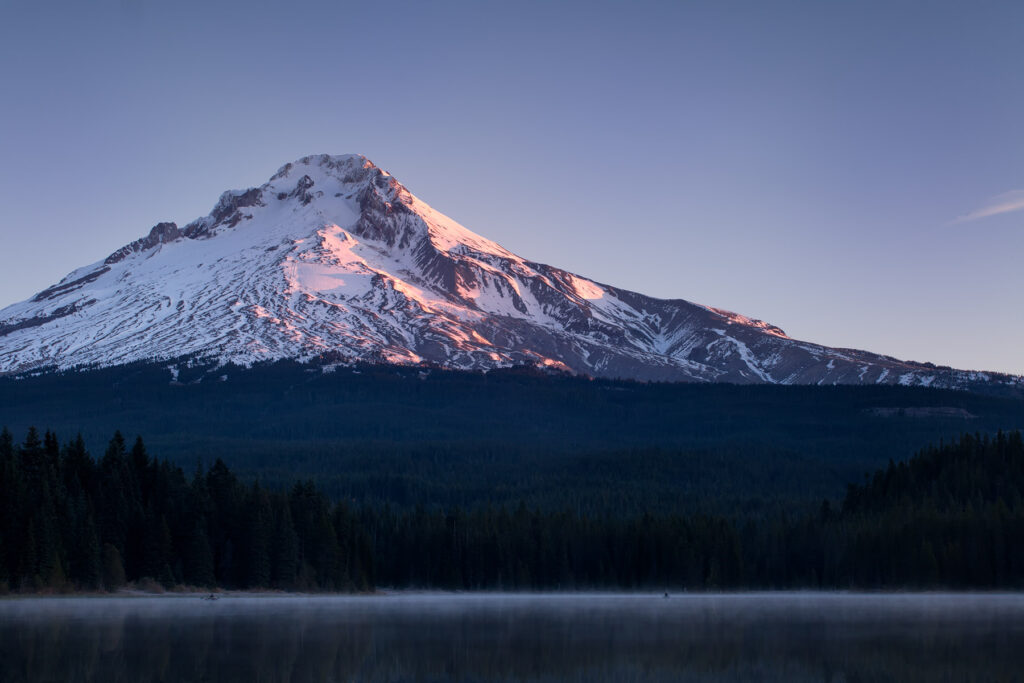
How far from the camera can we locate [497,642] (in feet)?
199

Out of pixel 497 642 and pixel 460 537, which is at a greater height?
pixel 460 537

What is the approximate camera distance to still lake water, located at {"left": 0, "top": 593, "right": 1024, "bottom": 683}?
47.9m

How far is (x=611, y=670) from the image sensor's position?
50188 mm

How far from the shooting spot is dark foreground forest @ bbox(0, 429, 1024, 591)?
9219 centimetres

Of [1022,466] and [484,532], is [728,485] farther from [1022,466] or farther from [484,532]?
[484,532]

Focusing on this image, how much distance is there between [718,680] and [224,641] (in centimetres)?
2342

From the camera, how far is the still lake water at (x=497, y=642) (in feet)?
157

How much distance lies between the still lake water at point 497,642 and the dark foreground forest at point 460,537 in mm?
7201

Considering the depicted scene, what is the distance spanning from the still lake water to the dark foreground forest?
7.20 meters

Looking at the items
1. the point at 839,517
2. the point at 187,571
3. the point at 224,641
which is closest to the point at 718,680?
the point at 224,641

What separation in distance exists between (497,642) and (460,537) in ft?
234

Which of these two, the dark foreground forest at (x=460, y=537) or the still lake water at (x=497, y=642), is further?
the dark foreground forest at (x=460, y=537)

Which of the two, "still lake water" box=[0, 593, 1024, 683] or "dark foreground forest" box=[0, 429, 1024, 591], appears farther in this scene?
"dark foreground forest" box=[0, 429, 1024, 591]

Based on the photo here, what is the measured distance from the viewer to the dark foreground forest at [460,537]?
92188mm
